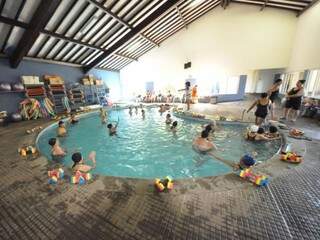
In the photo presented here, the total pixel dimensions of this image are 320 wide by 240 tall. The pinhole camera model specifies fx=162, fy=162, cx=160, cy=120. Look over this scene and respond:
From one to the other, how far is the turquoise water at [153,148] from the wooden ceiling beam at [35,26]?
3.04m

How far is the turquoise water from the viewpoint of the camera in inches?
134

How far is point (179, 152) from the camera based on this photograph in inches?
163

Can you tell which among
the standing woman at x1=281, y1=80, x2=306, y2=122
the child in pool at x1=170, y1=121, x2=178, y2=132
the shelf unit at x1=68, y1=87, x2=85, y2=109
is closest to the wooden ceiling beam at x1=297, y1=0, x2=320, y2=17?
the standing woman at x1=281, y1=80, x2=306, y2=122

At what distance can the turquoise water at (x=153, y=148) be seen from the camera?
11.2 ft

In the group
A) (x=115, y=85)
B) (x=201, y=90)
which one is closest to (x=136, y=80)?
(x=115, y=85)

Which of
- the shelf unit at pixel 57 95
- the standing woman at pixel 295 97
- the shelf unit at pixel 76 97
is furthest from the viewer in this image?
the shelf unit at pixel 76 97

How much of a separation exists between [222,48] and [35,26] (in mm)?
9776

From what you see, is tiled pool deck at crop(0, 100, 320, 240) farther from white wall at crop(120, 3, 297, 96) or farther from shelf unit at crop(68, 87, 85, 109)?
white wall at crop(120, 3, 297, 96)

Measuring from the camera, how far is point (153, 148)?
4477 mm

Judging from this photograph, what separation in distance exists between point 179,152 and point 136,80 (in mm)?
10716

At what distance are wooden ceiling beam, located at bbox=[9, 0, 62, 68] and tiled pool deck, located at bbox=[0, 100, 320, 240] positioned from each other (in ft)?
15.7

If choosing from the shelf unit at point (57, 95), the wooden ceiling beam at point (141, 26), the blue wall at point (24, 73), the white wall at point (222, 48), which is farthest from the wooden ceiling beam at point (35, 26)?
the white wall at point (222, 48)

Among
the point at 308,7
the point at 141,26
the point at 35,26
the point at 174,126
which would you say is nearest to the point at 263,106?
the point at 174,126

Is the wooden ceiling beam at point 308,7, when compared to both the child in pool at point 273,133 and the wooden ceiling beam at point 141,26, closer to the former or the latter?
the wooden ceiling beam at point 141,26
